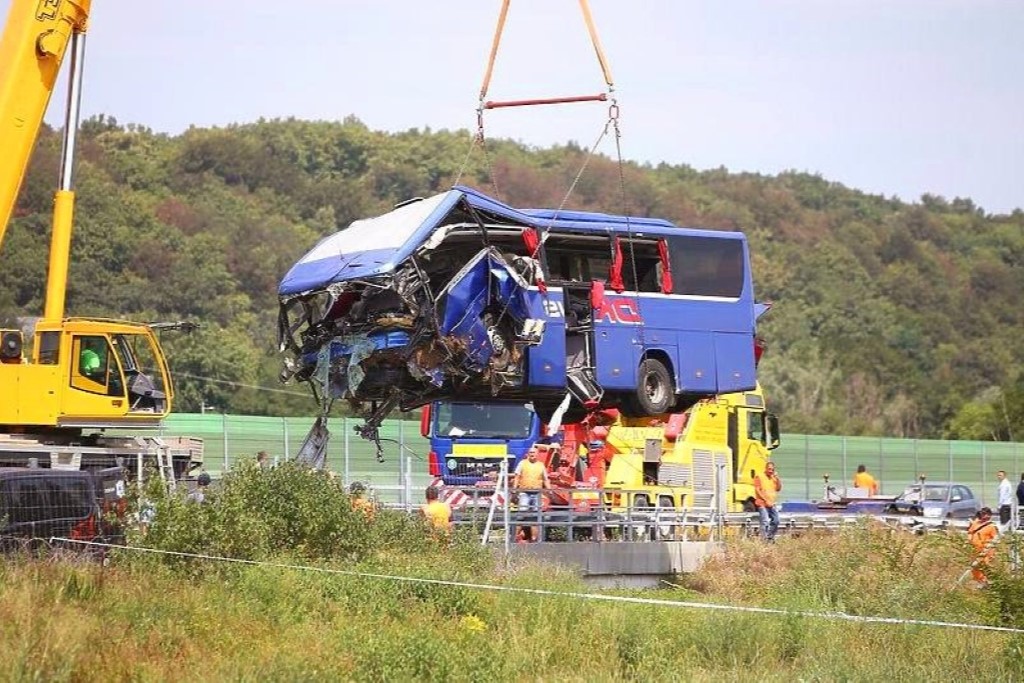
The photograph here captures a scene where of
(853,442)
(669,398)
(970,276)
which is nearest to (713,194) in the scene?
(970,276)

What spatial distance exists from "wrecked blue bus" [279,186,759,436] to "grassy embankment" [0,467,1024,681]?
9.25 ft

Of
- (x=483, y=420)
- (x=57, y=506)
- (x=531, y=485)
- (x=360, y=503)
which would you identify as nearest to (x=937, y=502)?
(x=483, y=420)

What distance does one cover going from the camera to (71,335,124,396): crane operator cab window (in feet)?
77.8

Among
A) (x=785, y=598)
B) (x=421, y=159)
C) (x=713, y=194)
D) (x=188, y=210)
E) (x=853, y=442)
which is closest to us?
(x=785, y=598)

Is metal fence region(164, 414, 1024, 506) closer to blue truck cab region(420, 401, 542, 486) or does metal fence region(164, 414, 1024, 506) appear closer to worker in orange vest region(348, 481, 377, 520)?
blue truck cab region(420, 401, 542, 486)

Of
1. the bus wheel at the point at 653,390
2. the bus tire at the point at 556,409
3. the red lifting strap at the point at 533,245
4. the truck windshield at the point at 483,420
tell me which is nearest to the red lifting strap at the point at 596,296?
the bus wheel at the point at 653,390

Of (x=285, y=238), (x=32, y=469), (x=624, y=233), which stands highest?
(x=285, y=238)

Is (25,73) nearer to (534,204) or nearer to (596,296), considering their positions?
(596,296)

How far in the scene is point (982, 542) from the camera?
2280cm

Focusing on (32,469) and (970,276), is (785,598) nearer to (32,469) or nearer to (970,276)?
(32,469)

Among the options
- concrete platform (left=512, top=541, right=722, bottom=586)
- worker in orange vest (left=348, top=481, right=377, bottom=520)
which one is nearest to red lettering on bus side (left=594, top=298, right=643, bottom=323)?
concrete platform (left=512, top=541, right=722, bottom=586)

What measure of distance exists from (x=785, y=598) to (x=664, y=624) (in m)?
2.75

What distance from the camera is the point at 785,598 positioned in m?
19.9

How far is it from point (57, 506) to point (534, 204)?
90.4 m
